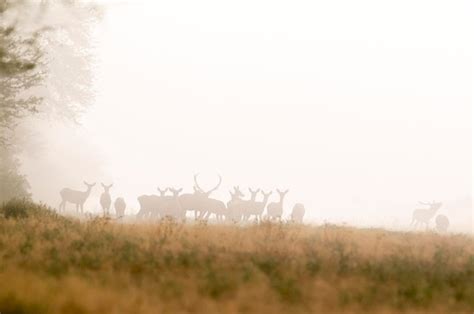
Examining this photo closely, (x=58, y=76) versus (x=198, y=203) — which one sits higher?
(x=58, y=76)

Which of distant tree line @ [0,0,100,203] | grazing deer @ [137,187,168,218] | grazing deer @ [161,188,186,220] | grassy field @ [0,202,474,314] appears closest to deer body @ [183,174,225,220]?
grazing deer @ [161,188,186,220]

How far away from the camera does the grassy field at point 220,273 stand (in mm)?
10008

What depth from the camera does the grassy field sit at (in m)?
10.0

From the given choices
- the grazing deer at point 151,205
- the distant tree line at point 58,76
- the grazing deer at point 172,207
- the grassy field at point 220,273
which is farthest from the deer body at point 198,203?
the grassy field at point 220,273

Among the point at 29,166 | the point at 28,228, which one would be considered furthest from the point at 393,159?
the point at 28,228

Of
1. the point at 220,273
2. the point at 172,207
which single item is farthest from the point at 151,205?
the point at 220,273

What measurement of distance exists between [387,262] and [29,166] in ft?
115

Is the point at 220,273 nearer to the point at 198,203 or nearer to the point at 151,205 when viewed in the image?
the point at 198,203

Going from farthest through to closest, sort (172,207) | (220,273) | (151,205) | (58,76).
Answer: (58,76)
(151,205)
(172,207)
(220,273)

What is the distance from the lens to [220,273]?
1148 centimetres

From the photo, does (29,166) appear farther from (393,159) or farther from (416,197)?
(393,159)

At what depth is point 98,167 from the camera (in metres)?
53.3

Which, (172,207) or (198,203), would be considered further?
(198,203)

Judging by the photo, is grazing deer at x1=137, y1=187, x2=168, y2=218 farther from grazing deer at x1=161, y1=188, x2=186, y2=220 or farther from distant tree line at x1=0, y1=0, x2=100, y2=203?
distant tree line at x1=0, y1=0, x2=100, y2=203
